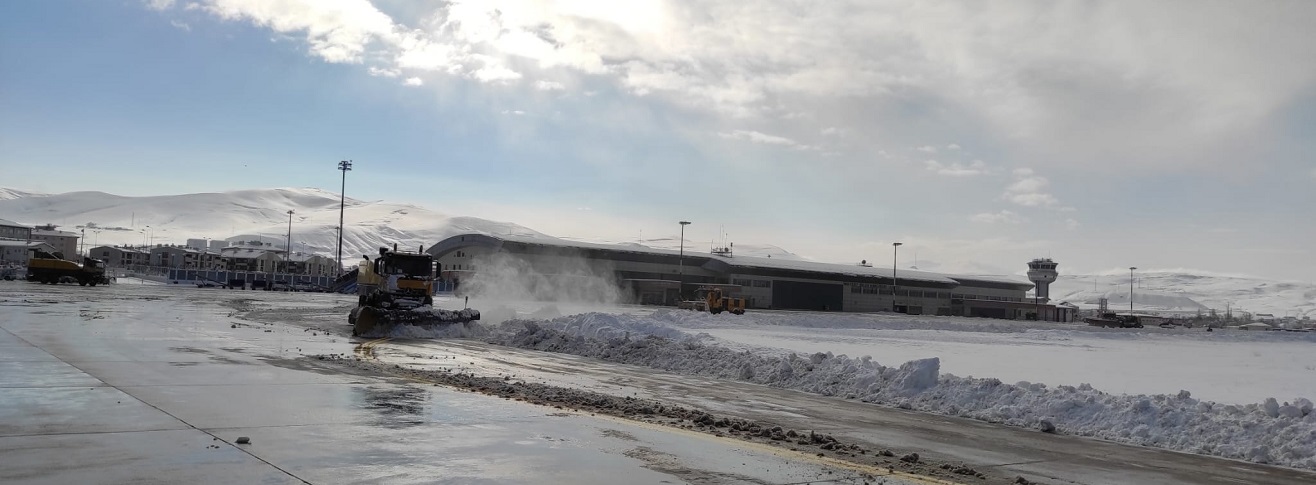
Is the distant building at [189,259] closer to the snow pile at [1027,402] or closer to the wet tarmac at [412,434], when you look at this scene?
the snow pile at [1027,402]

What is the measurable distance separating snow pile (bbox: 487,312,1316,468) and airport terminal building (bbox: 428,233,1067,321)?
58.7 m

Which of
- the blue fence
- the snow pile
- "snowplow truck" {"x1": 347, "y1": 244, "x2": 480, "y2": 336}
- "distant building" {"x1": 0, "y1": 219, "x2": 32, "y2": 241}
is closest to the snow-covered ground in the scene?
the snow pile

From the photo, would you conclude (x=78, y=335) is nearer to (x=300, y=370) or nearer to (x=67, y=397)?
(x=300, y=370)

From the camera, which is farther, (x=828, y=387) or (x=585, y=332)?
(x=585, y=332)

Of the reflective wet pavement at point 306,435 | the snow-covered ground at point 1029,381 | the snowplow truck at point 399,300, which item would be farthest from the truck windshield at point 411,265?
the reflective wet pavement at point 306,435

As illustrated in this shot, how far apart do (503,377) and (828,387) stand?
6.51m

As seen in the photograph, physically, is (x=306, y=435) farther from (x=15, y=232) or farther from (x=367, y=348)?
(x=15, y=232)

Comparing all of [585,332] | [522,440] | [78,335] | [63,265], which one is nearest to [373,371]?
[522,440]

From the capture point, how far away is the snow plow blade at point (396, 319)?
2831 cm

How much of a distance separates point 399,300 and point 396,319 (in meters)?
2.29

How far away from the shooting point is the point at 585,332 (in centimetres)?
2830

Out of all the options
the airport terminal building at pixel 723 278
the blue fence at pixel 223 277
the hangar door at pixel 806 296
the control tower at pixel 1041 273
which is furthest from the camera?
the control tower at pixel 1041 273

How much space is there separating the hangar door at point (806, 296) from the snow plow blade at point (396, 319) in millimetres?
82255

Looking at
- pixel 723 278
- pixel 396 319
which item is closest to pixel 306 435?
pixel 396 319
